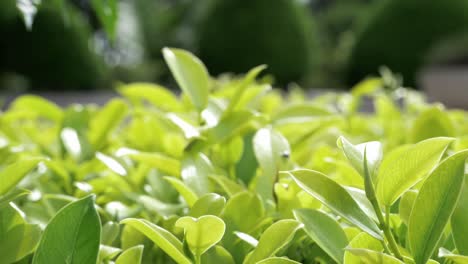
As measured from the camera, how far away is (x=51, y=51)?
31.6ft

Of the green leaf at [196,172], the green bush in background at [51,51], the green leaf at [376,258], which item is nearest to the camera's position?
the green leaf at [376,258]

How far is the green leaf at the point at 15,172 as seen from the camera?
23.6 inches

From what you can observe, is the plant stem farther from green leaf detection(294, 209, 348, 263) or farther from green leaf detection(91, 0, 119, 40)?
green leaf detection(91, 0, 119, 40)

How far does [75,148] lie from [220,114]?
204 mm

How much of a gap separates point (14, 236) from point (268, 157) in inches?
10.5

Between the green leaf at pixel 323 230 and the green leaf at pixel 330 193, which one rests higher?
the green leaf at pixel 330 193

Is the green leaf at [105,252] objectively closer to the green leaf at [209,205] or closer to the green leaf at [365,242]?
the green leaf at [209,205]

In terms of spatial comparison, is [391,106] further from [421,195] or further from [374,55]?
[374,55]

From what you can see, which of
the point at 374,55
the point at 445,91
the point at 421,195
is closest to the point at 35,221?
the point at 421,195

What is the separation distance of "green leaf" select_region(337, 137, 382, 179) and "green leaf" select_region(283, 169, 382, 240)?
0.03 meters

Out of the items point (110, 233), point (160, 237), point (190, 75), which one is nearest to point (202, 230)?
point (160, 237)

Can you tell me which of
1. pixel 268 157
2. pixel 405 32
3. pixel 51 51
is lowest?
pixel 51 51

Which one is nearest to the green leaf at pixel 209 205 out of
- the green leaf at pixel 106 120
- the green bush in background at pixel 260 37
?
the green leaf at pixel 106 120

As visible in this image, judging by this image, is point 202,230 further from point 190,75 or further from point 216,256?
point 190,75
